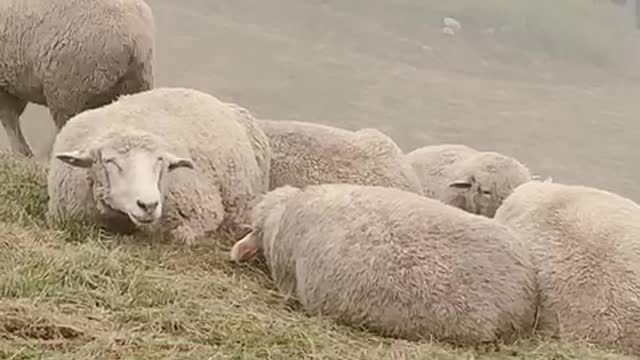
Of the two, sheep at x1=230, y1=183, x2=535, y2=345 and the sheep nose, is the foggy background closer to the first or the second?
the sheep nose

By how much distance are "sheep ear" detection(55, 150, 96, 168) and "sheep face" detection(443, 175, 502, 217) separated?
9.74ft

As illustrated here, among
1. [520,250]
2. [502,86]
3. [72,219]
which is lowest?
[502,86]

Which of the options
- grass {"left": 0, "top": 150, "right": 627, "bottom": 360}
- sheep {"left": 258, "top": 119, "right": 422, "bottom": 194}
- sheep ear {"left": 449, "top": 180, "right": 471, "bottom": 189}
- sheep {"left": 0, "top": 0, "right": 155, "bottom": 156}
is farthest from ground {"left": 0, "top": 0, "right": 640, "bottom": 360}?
sheep ear {"left": 449, "top": 180, "right": 471, "bottom": 189}

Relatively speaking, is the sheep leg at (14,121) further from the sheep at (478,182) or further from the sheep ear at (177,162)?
the sheep ear at (177,162)

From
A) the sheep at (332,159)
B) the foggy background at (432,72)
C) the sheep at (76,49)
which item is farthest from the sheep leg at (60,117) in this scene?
the foggy background at (432,72)

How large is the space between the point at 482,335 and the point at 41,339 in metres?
1.87

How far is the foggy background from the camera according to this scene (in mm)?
13836

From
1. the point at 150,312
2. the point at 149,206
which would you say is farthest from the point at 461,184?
the point at 150,312

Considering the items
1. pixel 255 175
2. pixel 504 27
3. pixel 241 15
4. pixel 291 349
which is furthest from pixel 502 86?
pixel 291 349

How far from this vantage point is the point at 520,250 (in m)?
5.40

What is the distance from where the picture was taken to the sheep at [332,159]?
7.39 meters

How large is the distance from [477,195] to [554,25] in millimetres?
10145

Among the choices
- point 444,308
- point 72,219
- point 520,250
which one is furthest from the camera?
point 72,219

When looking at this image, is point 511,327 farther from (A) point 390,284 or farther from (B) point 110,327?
(B) point 110,327
